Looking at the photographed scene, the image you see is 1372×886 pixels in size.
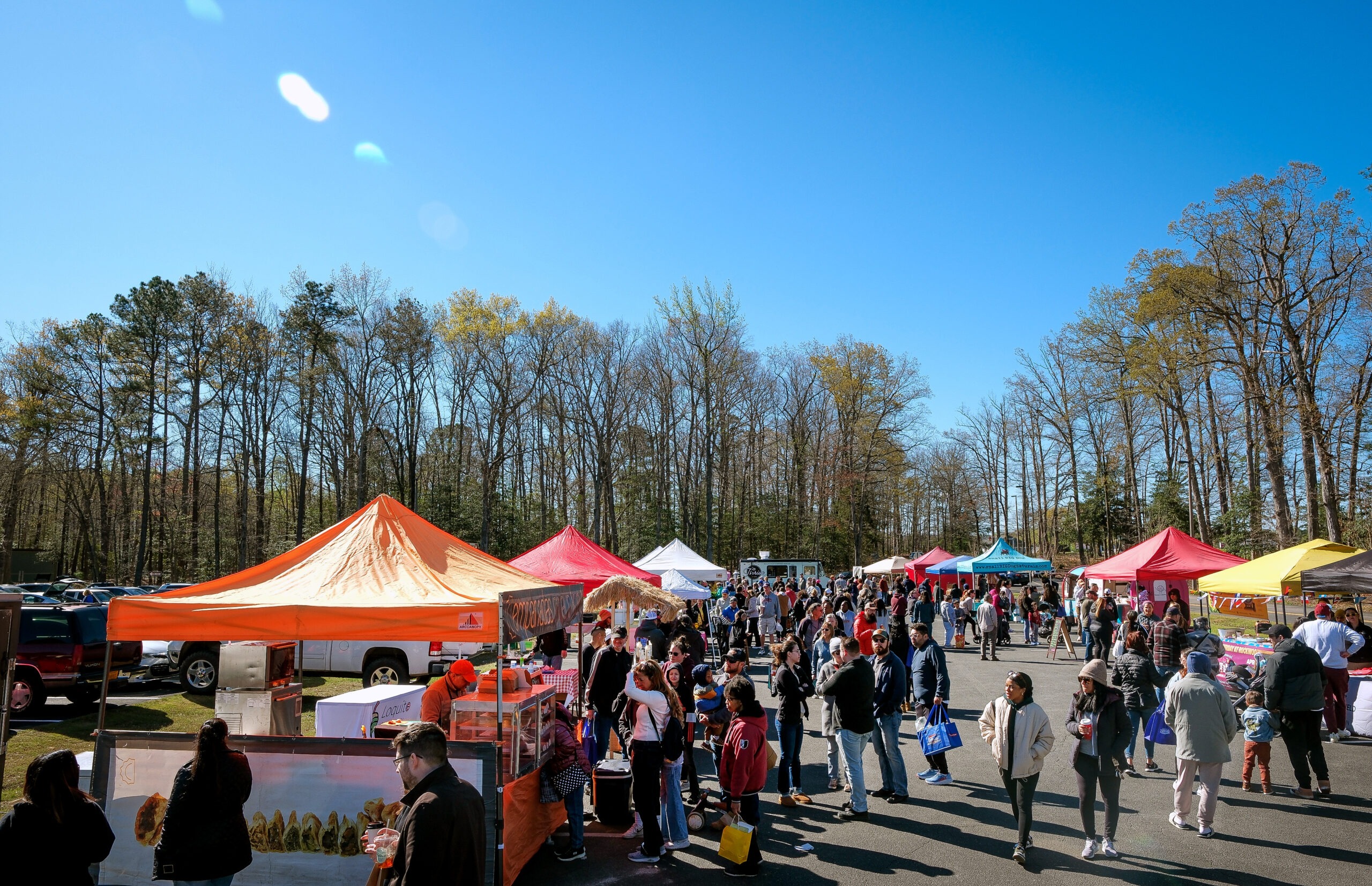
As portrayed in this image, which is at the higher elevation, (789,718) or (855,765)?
(789,718)

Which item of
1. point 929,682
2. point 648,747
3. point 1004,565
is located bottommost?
point 648,747

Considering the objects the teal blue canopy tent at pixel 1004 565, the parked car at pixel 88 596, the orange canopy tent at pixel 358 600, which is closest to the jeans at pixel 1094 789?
the orange canopy tent at pixel 358 600

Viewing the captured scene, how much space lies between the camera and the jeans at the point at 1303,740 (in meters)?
7.99

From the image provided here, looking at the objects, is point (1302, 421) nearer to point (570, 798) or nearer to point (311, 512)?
point (570, 798)

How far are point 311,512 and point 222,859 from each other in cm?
5014

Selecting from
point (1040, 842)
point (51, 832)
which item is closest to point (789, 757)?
point (1040, 842)

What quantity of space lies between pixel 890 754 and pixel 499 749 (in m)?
4.36

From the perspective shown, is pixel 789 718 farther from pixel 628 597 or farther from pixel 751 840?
pixel 628 597

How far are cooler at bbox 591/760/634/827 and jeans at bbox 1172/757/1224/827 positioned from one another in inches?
200

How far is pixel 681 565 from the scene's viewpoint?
70.5 ft

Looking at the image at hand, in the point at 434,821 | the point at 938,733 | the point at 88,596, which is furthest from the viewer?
the point at 88,596

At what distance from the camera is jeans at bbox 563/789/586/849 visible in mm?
6562

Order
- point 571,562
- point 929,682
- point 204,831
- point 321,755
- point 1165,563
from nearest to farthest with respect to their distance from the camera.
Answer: point 204,831 → point 321,755 → point 929,682 → point 571,562 → point 1165,563

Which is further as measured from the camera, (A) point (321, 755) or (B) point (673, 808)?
(B) point (673, 808)
